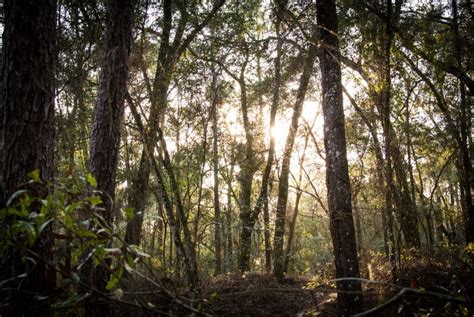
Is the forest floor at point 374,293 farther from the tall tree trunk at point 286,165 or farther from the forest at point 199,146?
the tall tree trunk at point 286,165

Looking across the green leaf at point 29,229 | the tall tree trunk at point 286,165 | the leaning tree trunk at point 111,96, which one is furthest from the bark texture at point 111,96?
the tall tree trunk at point 286,165

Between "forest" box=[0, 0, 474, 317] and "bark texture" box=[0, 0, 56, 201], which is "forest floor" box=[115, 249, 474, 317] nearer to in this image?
"forest" box=[0, 0, 474, 317]

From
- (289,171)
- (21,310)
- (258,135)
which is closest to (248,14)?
(258,135)

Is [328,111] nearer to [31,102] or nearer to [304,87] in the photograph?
[31,102]

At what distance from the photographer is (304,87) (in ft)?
35.4

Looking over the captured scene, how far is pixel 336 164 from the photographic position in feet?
18.4

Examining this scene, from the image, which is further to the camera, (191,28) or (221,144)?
(221,144)

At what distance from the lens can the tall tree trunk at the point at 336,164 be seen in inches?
208

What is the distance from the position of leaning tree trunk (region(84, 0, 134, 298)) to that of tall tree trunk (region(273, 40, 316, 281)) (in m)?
6.75

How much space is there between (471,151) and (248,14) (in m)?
6.69

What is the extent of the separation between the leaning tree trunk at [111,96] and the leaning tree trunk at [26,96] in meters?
1.39

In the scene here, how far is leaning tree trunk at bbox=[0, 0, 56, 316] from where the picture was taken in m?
2.53

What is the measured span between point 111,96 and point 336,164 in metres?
3.38

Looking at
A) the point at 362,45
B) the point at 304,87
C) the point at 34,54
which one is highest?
the point at 304,87
